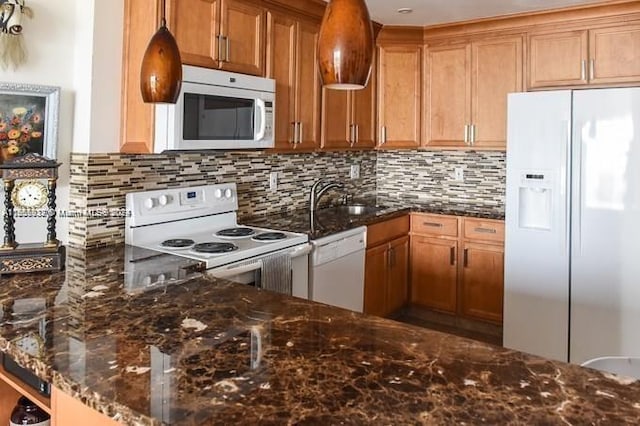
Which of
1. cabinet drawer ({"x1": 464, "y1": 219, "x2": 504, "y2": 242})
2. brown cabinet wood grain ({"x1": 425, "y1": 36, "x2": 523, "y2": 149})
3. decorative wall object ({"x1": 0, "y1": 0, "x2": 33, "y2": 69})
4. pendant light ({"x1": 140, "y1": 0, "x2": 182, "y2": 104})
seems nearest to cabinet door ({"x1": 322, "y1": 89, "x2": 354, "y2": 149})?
brown cabinet wood grain ({"x1": 425, "y1": 36, "x2": 523, "y2": 149})

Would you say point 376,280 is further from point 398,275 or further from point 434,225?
point 434,225

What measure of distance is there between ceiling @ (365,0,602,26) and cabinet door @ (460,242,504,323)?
5.36 feet

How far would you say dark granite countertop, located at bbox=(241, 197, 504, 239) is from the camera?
3.10m

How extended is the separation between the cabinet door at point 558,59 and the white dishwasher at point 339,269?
1641mm

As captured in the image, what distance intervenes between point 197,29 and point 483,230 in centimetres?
237

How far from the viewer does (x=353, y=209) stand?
161 inches

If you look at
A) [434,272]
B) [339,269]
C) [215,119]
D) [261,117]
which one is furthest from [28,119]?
[434,272]

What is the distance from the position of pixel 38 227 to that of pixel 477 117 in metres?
2.97

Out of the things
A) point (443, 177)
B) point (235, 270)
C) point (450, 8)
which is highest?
point (450, 8)

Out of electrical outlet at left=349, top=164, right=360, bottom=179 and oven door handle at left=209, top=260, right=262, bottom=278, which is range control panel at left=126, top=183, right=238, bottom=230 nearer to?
oven door handle at left=209, top=260, right=262, bottom=278

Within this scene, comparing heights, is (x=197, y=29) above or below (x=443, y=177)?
above

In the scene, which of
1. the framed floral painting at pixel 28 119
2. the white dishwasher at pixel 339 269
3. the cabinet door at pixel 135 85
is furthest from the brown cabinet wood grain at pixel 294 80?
the framed floral painting at pixel 28 119

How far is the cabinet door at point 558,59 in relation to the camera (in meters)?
3.39

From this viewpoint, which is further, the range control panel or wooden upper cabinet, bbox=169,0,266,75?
the range control panel
